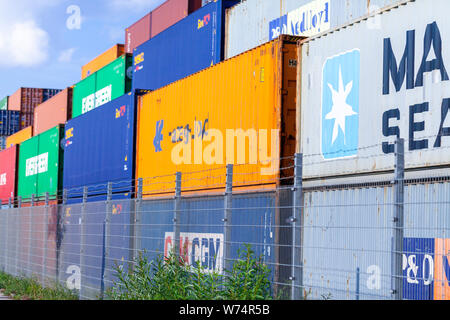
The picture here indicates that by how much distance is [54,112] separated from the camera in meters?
32.2

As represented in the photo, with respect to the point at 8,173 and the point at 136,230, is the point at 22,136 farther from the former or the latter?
the point at 136,230

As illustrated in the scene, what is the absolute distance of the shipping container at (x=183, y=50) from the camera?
1692 cm

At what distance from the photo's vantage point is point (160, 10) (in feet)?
77.7

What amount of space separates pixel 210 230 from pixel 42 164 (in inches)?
735

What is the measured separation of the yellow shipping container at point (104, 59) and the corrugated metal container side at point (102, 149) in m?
6.48

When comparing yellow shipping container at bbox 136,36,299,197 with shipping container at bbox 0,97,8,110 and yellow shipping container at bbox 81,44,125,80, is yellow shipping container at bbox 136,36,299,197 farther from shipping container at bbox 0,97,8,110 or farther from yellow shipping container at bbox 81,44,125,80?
shipping container at bbox 0,97,8,110

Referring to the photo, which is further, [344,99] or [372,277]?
[344,99]

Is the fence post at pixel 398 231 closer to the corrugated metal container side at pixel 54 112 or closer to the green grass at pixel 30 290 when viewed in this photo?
the green grass at pixel 30 290

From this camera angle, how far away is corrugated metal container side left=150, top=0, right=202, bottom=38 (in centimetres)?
2125

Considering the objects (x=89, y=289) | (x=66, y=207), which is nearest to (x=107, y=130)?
(x=66, y=207)
